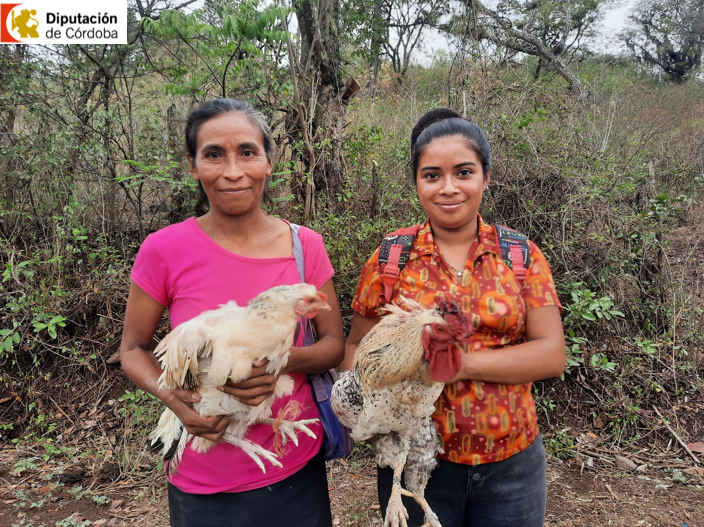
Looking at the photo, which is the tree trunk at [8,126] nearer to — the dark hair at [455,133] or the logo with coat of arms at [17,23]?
the logo with coat of arms at [17,23]

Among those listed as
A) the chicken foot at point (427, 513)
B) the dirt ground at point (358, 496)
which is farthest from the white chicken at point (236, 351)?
the dirt ground at point (358, 496)

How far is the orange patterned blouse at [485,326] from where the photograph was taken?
1.82m

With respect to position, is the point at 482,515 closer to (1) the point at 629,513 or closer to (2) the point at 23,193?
(1) the point at 629,513

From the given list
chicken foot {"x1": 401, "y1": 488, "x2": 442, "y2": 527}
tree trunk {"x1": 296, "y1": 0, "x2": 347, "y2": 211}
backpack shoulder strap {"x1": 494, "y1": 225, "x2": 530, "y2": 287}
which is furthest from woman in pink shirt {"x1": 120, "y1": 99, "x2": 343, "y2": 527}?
tree trunk {"x1": 296, "y1": 0, "x2": 347, "y2": 211}

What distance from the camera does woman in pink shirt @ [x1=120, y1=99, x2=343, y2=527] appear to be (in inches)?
71.4

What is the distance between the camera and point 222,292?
183cm

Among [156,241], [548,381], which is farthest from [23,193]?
[548,381]

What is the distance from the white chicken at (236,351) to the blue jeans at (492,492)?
2.25 ft

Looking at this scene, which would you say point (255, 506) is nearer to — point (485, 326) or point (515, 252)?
point (485, 326)

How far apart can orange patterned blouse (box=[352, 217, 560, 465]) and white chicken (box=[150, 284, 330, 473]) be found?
1.70 feet

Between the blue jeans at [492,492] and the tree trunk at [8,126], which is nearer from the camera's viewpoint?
the blue jeans at [492,492]

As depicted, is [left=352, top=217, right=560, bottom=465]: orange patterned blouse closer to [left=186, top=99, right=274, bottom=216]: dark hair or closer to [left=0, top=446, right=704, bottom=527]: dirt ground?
[left=186, top=99, right=274, bottom=216]: dark hair

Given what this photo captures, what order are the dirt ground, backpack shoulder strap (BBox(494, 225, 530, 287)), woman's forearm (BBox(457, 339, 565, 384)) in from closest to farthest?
woman's forearm (BBox(457, 339, 565, 384)) → backpack shoulder strap (BBox(494, 225, 530, 287)) → the dirt ground

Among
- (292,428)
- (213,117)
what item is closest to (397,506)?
(292,428)
